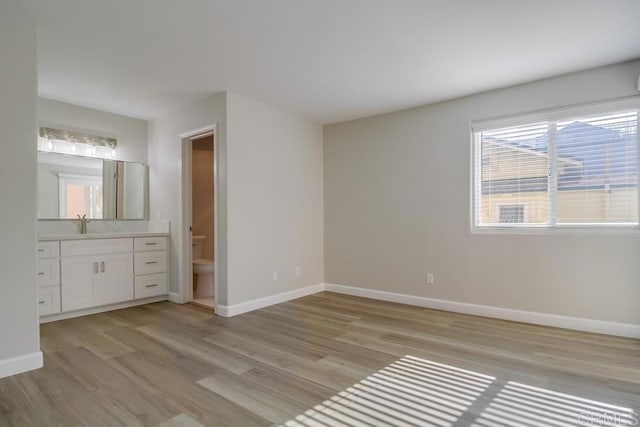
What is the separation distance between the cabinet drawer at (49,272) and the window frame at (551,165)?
4359mm

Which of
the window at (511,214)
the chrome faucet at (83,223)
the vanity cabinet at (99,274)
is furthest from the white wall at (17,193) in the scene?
the window at (511,214)

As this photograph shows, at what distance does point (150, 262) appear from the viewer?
14.1 feet

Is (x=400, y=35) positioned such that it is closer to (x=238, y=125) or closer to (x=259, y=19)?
(x=259, y=19)

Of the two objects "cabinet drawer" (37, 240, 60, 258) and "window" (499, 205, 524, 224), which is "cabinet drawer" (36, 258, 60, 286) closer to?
"cabinet drawer" (37, 240, 60, 258)

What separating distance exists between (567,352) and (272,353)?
227 cm

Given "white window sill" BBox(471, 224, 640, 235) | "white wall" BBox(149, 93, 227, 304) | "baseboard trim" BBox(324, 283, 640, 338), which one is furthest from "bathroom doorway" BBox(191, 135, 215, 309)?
"white window sill" BBox(471, 224, 640, 235)

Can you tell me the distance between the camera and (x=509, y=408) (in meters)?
1.91

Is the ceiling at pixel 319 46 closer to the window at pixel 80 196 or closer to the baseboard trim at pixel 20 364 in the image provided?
the window at pixel 80 196

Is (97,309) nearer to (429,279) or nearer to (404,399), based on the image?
(404,399)

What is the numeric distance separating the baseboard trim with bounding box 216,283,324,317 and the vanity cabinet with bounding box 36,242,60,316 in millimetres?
1598

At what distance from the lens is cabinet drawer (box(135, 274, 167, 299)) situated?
4.18 metres

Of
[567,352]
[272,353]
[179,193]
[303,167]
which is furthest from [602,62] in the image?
[179,193]

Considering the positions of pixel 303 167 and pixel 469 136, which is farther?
pixel 303 167

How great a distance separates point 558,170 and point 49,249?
5.06 m
